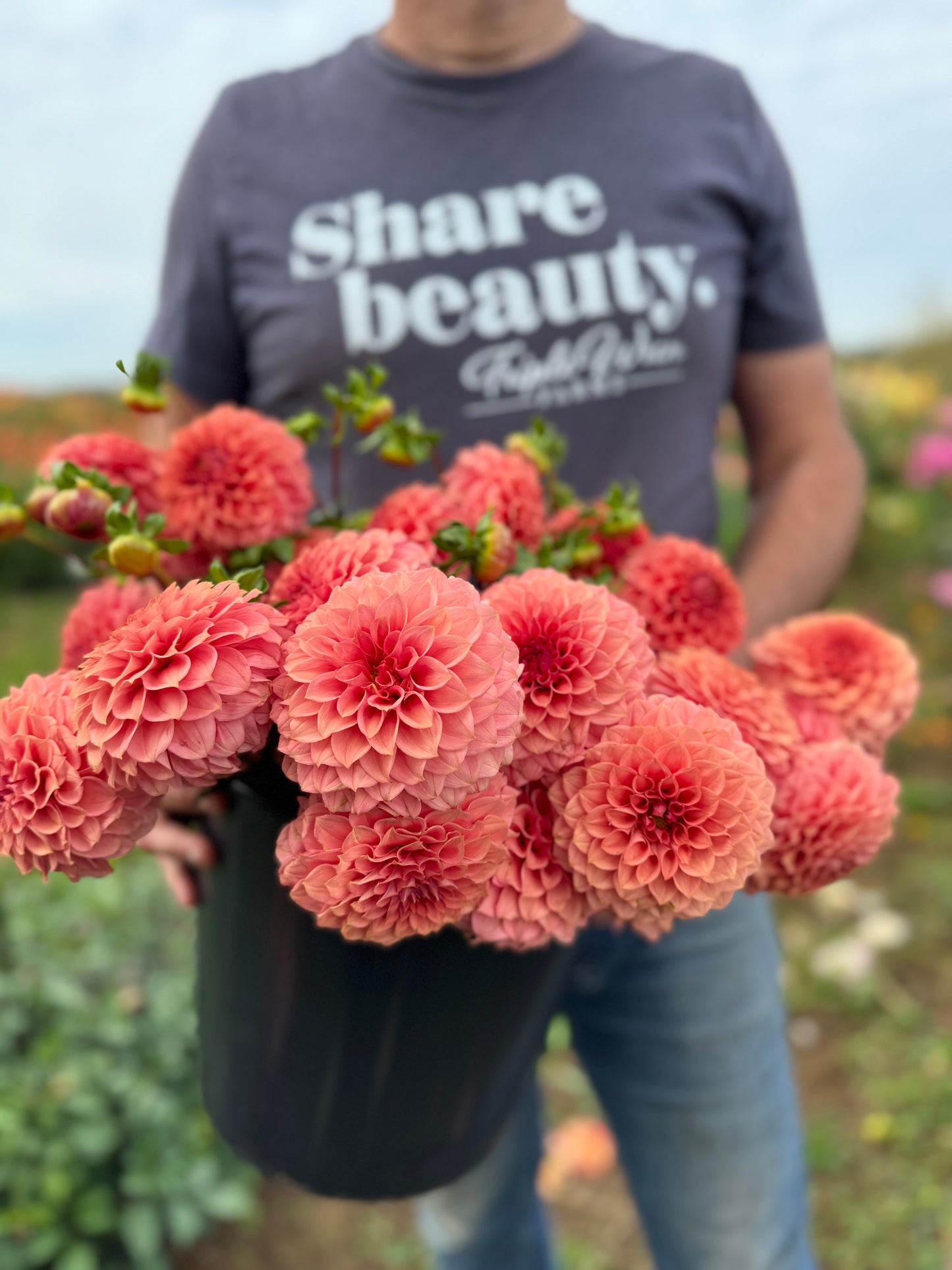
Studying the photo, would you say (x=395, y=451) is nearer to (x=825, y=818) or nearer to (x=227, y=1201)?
(x=825, y=818)

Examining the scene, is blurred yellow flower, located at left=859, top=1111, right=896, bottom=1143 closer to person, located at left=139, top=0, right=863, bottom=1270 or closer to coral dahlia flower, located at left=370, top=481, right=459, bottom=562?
person, located at left=139, top=0, right=863, bottom=1270

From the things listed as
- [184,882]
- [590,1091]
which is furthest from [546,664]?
[590,1091]

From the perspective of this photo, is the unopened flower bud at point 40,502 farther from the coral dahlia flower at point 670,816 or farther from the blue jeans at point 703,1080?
the blue jeans at point 703,1080

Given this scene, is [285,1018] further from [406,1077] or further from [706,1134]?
[706,1134]

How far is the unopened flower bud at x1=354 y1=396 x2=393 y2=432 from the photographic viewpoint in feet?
2.53

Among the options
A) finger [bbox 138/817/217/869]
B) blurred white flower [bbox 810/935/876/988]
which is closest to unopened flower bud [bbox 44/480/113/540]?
finger [bbox 138/817/217/869]

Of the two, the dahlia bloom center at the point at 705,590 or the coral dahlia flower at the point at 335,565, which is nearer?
the coral dahlia flower at the point at 335,565

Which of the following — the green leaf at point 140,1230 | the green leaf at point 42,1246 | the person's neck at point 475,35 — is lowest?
the green leaf at point 140,1230

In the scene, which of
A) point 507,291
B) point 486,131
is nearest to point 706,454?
point 507,291

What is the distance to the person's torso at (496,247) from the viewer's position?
1185mm

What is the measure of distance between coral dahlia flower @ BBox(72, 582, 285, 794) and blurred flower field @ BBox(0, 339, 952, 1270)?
137 cm

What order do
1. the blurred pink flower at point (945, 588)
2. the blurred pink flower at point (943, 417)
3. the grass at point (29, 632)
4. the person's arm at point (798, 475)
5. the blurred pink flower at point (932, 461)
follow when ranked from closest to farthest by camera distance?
the person's arm at point (798, 475) < the blurred pink flower at point (945, 588) < the blurred pink flower at point (932, 461) < the blurred pink flower at point (943, 417) < the grass at point (29, 632)

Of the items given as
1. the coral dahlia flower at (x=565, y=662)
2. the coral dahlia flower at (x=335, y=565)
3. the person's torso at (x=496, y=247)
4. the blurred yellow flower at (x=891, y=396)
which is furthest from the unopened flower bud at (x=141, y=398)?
the blurred yellow flower at (x=891, y=396)

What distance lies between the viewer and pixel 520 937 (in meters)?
0.66
